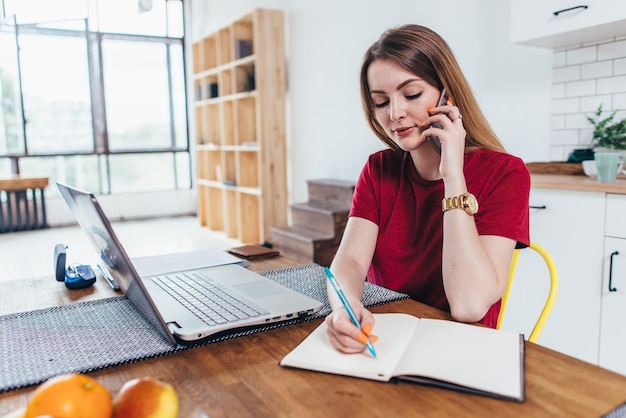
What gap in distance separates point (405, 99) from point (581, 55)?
5.77 feet

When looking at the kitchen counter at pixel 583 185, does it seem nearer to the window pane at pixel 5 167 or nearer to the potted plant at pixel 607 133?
the potted plant at pixel 607 133

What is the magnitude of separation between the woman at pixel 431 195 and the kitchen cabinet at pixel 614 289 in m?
0.91

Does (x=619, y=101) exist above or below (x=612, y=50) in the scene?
below

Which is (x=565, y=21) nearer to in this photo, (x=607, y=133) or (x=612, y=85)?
(x=612, y=85)

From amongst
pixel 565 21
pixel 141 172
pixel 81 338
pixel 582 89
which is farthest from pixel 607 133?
pixel 141 172

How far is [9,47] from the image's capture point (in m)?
6.41

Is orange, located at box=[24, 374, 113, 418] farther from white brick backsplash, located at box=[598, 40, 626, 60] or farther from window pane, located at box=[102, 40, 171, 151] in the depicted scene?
window pane, located at box=[102, 40, 171, 151]

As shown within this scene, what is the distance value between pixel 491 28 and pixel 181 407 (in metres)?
2.90

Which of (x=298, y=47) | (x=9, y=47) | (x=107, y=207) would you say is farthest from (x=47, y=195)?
(x=298, y=47)

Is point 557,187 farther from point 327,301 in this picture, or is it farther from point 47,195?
point 47,195

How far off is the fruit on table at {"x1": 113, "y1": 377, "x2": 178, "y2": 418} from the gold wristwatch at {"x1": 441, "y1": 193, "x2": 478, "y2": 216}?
2.41ft

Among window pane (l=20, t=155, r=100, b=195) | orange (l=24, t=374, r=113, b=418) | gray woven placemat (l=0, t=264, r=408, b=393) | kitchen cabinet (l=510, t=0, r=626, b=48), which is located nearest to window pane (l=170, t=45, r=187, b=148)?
window pane (l=20, t=155, r=100, b=195)

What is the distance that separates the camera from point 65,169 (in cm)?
696

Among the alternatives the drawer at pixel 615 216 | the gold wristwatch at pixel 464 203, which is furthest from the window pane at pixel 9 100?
the gold wristwatch at pixel 464 203
